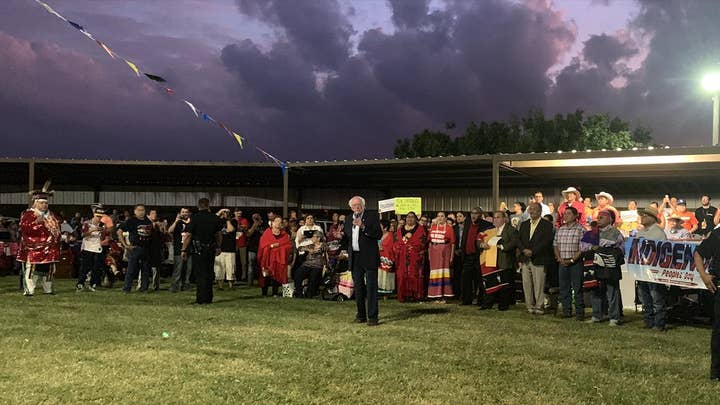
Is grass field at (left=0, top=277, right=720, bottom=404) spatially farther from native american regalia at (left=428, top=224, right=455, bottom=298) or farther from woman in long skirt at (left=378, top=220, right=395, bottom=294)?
woman in long skirt at (left=378, top=220, right=395, bottom=294)

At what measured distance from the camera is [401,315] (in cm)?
1103

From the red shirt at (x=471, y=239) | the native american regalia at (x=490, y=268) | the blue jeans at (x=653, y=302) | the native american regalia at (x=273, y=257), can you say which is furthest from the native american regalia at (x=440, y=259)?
the blue jeans at (x=653, y=302)

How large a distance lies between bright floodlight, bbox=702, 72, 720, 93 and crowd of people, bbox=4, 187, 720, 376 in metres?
4.00

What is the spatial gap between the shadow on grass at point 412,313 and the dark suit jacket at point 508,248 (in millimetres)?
1349

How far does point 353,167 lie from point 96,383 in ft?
51.9

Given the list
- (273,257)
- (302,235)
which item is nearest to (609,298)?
(302,235)

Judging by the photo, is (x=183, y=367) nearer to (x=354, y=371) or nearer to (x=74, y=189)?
(x=354, y=371)

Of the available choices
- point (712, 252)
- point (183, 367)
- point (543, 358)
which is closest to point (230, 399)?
point (183, 367)

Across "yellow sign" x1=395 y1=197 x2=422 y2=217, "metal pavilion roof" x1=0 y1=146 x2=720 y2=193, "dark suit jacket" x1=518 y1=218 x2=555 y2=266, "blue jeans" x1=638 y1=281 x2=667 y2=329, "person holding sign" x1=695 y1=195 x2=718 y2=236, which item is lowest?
"blue jeans" x1=638 y1=281 x2=667 y2=329

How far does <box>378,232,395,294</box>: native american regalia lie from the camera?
13.7m

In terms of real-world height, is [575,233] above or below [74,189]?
below

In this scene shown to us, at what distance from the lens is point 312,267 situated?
1370 centimetres

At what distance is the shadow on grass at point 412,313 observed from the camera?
10.5 m

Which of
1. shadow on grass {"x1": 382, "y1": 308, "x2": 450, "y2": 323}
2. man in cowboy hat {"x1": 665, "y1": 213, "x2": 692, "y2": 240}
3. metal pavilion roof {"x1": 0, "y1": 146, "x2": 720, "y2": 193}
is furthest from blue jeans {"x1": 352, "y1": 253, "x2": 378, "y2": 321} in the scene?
metal pavilion roof {"x1": 0, "y1": 146, "x2": 720, "y2": 193}
